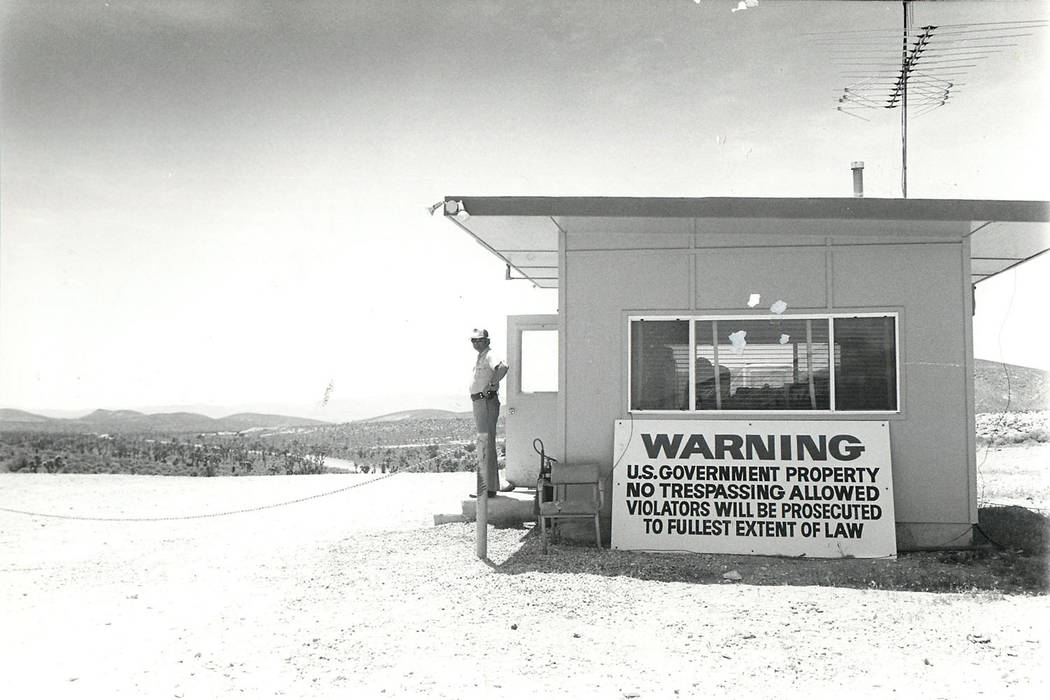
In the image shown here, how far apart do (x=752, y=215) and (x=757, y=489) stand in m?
2.54

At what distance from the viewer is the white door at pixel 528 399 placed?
10.2m

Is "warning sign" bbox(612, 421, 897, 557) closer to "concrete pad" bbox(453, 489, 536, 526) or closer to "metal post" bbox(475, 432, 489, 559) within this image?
"metal post" bbox(475, 432, 489, 559)

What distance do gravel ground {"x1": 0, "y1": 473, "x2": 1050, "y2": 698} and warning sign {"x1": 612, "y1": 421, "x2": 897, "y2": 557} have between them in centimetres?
29

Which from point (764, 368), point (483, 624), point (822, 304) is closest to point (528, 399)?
point (764, 368)

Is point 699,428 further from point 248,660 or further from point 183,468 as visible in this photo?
point 183,468

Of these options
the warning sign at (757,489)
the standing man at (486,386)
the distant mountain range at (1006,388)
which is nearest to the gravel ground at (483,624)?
the warning sign at (757,489)

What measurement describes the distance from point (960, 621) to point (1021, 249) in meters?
5.17

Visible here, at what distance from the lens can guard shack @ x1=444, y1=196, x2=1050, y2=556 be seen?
7.50 metres

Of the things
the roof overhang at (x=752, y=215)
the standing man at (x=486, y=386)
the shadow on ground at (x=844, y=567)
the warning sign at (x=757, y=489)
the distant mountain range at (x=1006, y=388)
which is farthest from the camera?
the distant mountain range at (x=1006, y=388)

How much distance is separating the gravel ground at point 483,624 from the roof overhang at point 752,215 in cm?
303

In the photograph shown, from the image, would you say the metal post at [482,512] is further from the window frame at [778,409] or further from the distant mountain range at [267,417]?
the distant mountain range at [267,417]

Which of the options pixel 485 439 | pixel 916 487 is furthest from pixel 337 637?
pixel 916 487

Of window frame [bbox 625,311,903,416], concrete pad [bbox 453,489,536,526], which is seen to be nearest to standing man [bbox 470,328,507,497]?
concrete pad [bbox 453,489,536,526]

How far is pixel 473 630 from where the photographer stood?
5.32m
